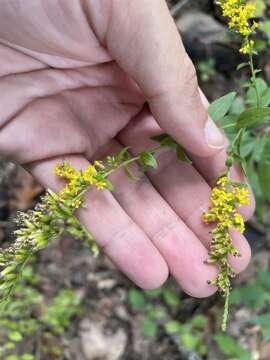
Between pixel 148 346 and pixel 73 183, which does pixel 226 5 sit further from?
pixel 148 346

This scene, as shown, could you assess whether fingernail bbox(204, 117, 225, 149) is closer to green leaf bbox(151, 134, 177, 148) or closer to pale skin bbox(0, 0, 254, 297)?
pale skin bbox(0, 0, 254, 297)

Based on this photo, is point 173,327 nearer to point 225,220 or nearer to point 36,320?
point 36,320

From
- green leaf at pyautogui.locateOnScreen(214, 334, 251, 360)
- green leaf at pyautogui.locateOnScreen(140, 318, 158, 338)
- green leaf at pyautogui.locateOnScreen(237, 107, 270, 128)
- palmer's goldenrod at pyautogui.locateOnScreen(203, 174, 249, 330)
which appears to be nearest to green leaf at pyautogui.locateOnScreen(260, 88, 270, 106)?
green leaf at pyautogui.locateOnScreen(237, 107, 270, 128)

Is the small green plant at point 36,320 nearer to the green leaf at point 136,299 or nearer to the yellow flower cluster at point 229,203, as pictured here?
the green leaf at point 136,299

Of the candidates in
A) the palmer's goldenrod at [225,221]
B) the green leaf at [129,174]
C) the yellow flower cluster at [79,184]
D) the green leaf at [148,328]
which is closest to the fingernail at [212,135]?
the palmer's goldenrod at [225,221]

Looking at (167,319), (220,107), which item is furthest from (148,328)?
(220,107)

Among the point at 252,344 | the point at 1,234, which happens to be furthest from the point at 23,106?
the point at 252,344

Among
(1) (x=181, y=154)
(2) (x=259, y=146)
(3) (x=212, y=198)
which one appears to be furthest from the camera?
(2) (x=259, y=146)
